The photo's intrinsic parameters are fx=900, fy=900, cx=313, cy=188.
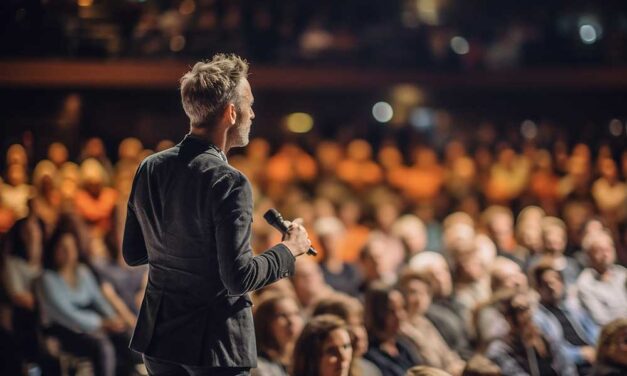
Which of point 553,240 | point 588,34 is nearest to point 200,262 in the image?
point 553,240

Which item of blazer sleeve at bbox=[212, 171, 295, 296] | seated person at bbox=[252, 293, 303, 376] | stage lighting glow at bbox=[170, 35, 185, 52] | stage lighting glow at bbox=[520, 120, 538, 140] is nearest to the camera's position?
blazer sleeve at bbox=[212, 171, 295, 296]

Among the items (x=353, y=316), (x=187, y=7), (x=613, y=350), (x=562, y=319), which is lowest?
(x=562, y=319)

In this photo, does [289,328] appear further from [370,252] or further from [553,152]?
A: [553,152]

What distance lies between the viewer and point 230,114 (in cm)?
206

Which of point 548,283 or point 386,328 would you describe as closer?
point 386,328

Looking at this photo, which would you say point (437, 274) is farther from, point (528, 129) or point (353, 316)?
point (528, 129)

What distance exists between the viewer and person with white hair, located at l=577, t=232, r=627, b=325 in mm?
5578

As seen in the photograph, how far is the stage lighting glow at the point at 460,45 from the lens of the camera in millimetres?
12242

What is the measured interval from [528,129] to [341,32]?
3.12 m

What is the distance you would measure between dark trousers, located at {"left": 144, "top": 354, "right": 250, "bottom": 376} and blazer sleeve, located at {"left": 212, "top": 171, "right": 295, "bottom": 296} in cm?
18

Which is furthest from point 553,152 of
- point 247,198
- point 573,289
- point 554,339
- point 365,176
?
point 247,198

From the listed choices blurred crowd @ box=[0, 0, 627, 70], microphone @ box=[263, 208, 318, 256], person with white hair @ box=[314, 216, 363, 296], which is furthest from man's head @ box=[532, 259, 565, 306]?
blurred crowd @ box=[0, 0, 627, 70]

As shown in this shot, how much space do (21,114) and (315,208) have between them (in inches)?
187

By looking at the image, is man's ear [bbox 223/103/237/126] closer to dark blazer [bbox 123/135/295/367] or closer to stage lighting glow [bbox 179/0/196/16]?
dark blazer [bbox 123/135/295/367]
